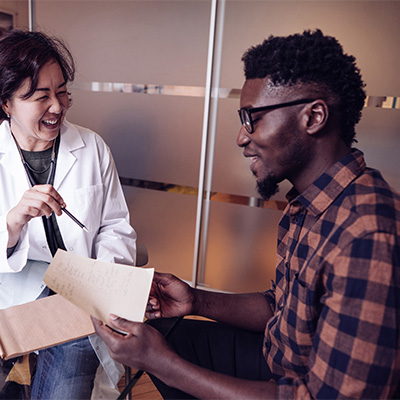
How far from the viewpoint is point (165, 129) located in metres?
2.49

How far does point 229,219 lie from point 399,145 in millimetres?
1058

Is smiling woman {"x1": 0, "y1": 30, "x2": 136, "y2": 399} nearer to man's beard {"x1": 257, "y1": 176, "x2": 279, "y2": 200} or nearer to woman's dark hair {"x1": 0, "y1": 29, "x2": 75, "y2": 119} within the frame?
woman's dark hair {"x1": 0, "y1": 29, "x2": 75, "y2": 119}

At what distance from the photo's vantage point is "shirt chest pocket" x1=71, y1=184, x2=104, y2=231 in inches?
59.6

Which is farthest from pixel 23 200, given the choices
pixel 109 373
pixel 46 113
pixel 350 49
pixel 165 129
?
pixel 350 49

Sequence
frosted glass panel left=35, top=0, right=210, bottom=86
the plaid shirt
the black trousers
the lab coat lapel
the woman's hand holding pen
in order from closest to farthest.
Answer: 1. the plaid shirt
2. the black trousers
3. the woman's hand holding pen
4. the lab coat lapel
5. frosted glass panel left=35, top=0, right=210, bottom=86

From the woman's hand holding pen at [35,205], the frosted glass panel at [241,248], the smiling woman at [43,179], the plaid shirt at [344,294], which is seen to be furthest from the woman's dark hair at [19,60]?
the frosted glass panel at [241,248]

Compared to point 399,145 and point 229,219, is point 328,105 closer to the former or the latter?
point 399,145

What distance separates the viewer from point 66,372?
954 millimetres

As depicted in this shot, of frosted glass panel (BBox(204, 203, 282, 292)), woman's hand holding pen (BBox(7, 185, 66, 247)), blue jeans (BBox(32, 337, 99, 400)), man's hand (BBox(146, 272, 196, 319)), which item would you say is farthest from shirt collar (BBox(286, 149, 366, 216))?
frosted glass panel (BBox(204, 203, 282, 292))

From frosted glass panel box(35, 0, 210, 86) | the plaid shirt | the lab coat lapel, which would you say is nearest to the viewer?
the plaid shirt

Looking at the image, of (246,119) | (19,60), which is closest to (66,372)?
(246,119)

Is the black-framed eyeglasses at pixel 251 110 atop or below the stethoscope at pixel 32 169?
atop

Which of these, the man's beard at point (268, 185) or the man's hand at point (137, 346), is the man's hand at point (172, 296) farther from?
the man's beard at point (268, 185)

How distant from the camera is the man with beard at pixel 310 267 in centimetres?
68
